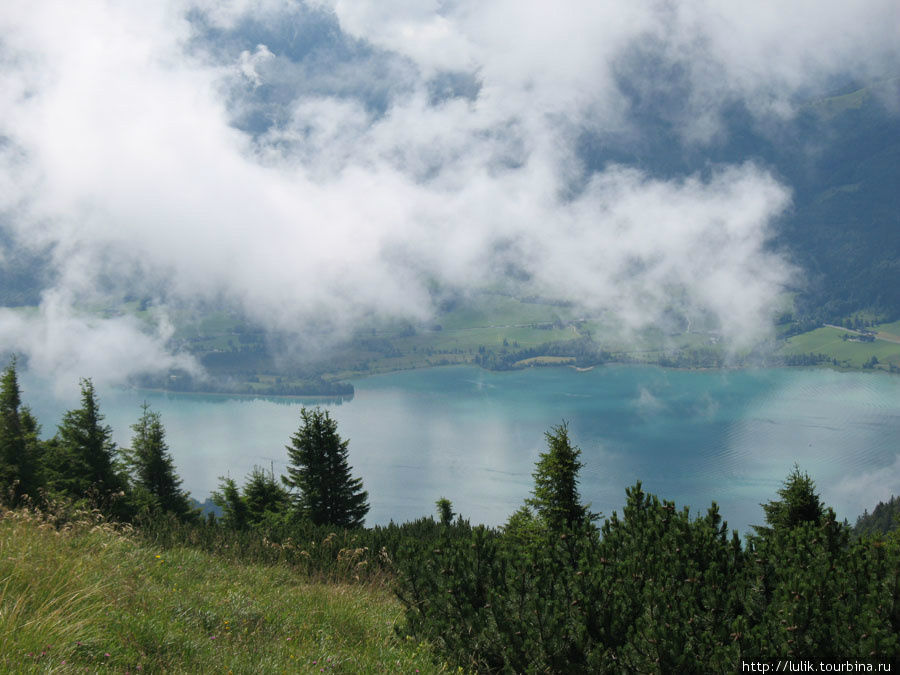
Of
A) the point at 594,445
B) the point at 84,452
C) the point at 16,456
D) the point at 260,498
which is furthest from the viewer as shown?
the point at 594,445

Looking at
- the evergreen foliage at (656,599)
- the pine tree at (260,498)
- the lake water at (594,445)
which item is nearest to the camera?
the evergreen foliage at (656,599)

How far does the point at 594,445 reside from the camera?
136 m

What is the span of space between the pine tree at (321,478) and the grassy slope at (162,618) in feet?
77.6

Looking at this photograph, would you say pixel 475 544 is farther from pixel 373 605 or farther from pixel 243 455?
pixel 243 455

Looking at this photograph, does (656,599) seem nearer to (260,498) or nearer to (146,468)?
(146,468)

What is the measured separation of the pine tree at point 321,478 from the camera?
30.7m

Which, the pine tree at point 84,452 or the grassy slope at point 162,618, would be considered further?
the pine tree at point 84,452

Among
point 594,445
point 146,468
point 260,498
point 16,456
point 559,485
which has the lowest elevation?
point 260,498

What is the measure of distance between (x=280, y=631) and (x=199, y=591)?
138cm

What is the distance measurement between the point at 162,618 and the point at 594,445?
138 m

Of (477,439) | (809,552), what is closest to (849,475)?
(477,439)

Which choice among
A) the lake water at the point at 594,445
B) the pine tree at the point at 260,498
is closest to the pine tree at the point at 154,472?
the pine tree at the point at 260,498

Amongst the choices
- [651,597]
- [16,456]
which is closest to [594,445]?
[16,456]

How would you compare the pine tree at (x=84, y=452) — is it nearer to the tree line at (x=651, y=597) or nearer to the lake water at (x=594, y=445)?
the tree line at (x=651, y=597)
